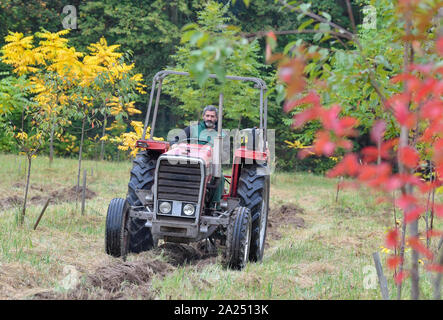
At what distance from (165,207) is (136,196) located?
74 cm

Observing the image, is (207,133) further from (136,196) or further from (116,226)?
(116,226)

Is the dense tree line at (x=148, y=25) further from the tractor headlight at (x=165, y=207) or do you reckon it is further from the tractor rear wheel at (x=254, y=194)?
the tractor headlight at (x=165, y=207)

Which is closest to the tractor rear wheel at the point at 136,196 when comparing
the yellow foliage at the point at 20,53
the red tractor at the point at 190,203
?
the red tractor at the point at 190,203

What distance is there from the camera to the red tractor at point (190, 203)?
21.4 ft

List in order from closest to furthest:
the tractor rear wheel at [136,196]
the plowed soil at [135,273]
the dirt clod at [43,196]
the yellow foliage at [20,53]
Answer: the plowed soil at [135,273]
the tractor rear wheel at [136,196]
the dirt clod at [43,196]
the yellow foliage at [20,53]

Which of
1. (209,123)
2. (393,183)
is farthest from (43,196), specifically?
(393,183)

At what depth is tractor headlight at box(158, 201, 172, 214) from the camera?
6.58 meters

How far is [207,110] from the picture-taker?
7438 mm

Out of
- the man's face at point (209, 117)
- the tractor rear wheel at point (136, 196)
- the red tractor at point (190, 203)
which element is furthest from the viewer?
the man's face at point (209, 117)

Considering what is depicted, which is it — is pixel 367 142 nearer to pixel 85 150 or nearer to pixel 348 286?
pixel 85 150

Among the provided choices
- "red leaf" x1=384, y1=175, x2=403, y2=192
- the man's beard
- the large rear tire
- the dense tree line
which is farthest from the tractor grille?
the dense tree line

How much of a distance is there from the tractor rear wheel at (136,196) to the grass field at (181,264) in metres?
0.34

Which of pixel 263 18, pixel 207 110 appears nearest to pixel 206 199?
pixel 207 110

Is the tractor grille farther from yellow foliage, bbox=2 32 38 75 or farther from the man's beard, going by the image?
yellow foliage, bbox=2 32 38 75
